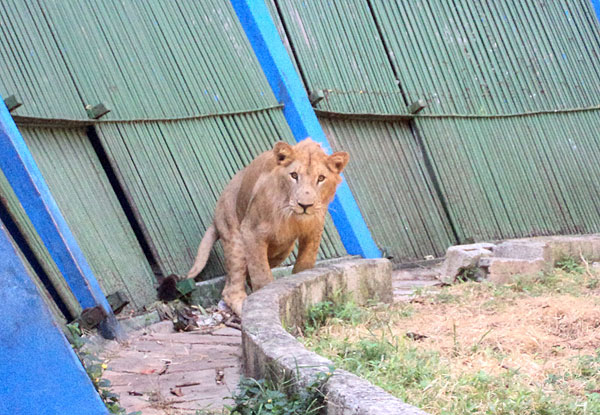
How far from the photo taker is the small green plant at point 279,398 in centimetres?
362

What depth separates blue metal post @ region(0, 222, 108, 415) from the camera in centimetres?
298

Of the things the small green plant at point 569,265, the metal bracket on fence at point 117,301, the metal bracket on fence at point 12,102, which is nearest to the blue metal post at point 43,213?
the metal bracket on fence at point 117,301

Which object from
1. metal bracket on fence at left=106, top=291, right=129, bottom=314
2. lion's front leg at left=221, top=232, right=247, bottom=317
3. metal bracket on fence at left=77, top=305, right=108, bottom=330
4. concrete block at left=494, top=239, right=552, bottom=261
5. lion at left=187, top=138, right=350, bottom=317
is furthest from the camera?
concrete block at left=494, top=239, right=552, bottom=261

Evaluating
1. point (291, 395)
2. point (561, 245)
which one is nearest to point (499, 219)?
point (561, 245)

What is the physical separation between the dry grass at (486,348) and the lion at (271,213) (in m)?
0.89

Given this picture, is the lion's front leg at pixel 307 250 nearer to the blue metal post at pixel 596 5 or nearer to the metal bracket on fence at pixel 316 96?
the metal bracket on fence at pixel 316 96

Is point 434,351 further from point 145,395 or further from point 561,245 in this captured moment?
point 561,245

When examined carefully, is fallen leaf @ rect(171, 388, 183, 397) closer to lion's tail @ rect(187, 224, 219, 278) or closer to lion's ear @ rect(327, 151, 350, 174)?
lion's ear @ rect(327, 151, 350, 174)

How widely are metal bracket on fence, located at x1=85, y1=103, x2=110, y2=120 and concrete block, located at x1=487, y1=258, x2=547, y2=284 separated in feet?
11.6

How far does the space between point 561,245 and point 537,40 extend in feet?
13.9

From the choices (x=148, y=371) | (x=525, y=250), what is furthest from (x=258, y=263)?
(x=525, y=250)

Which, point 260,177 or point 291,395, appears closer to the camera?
point 291,395

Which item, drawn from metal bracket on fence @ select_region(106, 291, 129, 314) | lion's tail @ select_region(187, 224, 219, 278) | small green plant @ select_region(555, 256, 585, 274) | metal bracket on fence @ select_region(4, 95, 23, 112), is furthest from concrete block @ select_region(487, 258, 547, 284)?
metal bracket on fence @ select_region(4, 95, 23, 112)

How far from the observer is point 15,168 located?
227 inches
